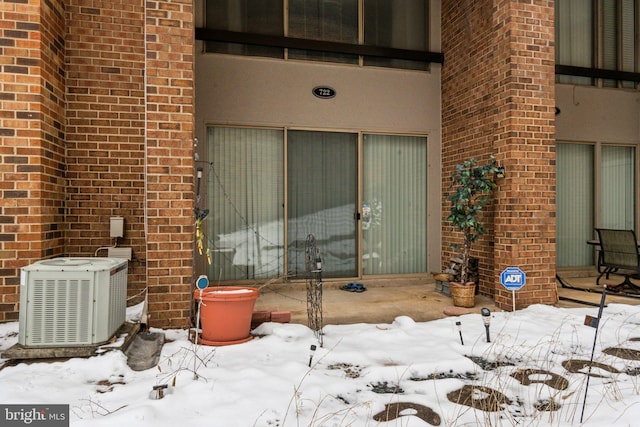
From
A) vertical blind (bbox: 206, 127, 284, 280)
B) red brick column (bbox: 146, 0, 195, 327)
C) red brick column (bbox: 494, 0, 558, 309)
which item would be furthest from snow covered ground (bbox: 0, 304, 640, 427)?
vertical blind (bbox: 206, 127, 284, 280)

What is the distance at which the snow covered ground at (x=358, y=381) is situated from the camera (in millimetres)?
2281

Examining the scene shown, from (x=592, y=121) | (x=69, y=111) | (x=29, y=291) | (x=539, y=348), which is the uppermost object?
(x=592, y=121)

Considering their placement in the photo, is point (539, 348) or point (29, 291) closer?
point (29, 291)

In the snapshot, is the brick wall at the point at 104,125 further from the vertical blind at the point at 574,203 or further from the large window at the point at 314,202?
the vertical blind at the point at 574,203

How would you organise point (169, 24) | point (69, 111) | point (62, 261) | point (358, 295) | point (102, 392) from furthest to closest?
point (358, 295) → point (69, 111) → point (169, 24) → point (62, 261) → point (102, 392)

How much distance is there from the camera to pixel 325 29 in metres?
6.15

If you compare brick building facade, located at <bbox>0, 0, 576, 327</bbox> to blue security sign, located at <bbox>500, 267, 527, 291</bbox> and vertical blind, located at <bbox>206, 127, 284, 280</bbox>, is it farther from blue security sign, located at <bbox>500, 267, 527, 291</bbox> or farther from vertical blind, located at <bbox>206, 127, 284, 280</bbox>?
vertical blind, located at <bbox>206, 127, 284, 280</bbox>

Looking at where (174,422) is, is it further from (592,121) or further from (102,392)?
(592,121)

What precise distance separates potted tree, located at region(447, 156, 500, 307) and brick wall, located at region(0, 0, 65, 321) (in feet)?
14.7

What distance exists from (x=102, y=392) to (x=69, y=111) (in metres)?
3.09

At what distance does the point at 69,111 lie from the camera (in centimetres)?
432

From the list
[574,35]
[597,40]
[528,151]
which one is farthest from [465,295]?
[597,40]

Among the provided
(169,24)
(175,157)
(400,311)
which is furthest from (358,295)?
(169,24)

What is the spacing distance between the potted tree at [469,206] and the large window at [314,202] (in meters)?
1.30
